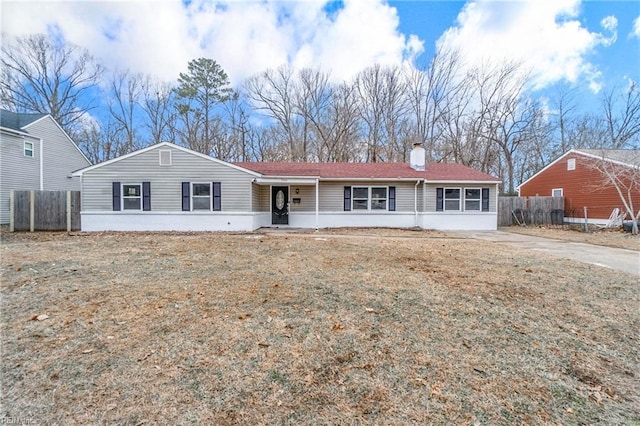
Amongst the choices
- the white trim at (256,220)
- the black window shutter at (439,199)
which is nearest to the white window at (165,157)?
the white trim at (256,220)

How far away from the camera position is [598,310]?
393 cm

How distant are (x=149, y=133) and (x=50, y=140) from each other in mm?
10558

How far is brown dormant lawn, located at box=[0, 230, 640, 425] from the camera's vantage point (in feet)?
6.81

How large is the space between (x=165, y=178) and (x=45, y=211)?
5.37 metres

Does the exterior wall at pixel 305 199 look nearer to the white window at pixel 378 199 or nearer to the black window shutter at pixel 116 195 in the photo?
the white window at pixel 378 199

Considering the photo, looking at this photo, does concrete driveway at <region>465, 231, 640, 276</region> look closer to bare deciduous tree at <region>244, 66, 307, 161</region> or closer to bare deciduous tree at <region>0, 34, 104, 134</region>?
bare deciduous tree at <region>244, 66, 307, 161</region>

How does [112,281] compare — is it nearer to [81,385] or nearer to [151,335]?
[151,335]

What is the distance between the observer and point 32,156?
15852mm

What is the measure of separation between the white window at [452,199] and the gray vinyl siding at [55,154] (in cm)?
2172

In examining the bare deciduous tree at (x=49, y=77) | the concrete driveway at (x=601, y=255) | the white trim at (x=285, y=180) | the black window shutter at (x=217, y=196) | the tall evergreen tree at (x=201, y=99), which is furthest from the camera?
the tall evergreen tree at (x=201, y=99)

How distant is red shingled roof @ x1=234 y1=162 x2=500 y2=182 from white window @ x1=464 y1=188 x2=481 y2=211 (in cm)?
75

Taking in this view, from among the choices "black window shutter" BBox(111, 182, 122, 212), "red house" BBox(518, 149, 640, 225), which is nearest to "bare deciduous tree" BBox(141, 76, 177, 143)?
"black window shutter" BBox(111, 182, 122, 212)

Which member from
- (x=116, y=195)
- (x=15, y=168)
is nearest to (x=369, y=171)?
(x=116, y=195)

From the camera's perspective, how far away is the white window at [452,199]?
14.8 m
